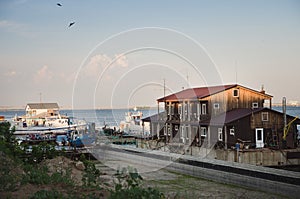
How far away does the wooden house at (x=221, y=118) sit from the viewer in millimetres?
32656

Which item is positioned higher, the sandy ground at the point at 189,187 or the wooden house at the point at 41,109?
the wooden house at the point at 41,109

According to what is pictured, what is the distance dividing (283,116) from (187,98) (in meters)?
9.03

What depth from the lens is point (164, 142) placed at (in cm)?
4062

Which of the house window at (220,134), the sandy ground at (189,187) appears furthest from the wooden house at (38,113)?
the sandy ground at (189,187)

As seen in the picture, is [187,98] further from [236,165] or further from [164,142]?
[236,165]

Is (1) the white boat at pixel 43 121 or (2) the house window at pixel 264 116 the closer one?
(2) the house window at pixel 264 116

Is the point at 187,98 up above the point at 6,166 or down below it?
above

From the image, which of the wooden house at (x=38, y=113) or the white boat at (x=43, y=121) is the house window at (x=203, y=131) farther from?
the wooden house at (x=38, y=113)

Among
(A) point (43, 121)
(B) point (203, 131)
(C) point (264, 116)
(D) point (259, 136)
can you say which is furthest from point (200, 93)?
(A) point (43, 121)

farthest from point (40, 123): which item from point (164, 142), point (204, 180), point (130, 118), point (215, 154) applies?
point (204, 180)

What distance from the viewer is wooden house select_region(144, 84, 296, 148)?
107ft

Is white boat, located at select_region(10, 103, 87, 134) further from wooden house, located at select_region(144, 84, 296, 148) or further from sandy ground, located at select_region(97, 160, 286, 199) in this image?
sandy ground, located at select_region(97, 160, 286, 199)

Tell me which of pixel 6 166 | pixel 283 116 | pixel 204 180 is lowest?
pixel 204 180

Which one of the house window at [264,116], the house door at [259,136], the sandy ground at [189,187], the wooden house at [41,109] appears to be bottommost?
the sandy ground at [189,187]
